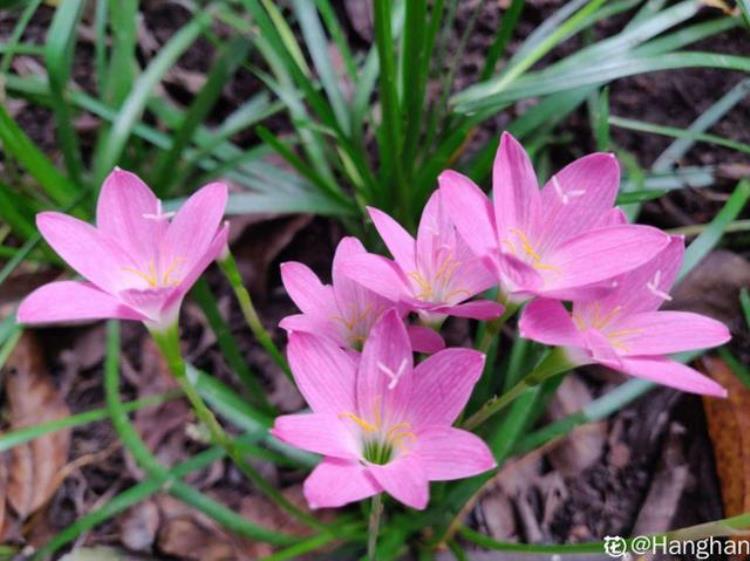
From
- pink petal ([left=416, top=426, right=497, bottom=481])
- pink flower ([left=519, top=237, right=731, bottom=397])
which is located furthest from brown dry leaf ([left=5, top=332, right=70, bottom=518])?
pink flower ([left=519, top=237, right=731, bottom=397])

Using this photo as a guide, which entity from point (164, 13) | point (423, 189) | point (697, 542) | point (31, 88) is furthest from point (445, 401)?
point (164, 13)

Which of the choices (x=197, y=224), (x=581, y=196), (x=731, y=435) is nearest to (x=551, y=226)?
(x=581, y=196)

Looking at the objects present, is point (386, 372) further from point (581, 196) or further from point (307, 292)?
point (581, 196)

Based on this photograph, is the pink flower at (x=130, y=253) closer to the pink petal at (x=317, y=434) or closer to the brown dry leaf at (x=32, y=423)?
the pink petal at (x=317, y=434)

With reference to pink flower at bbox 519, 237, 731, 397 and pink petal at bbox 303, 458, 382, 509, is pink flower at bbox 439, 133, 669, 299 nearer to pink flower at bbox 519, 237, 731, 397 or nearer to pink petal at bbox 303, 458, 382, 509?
pink flower at bbox 519, 237, 731, 397

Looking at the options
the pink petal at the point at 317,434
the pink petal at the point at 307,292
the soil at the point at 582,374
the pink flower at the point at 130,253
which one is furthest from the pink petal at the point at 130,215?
the soil at the point at 582,374

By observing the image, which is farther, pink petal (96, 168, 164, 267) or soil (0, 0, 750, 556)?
soil (0, 0, 750, 556)

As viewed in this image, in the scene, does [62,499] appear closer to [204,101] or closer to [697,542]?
[204,101]
